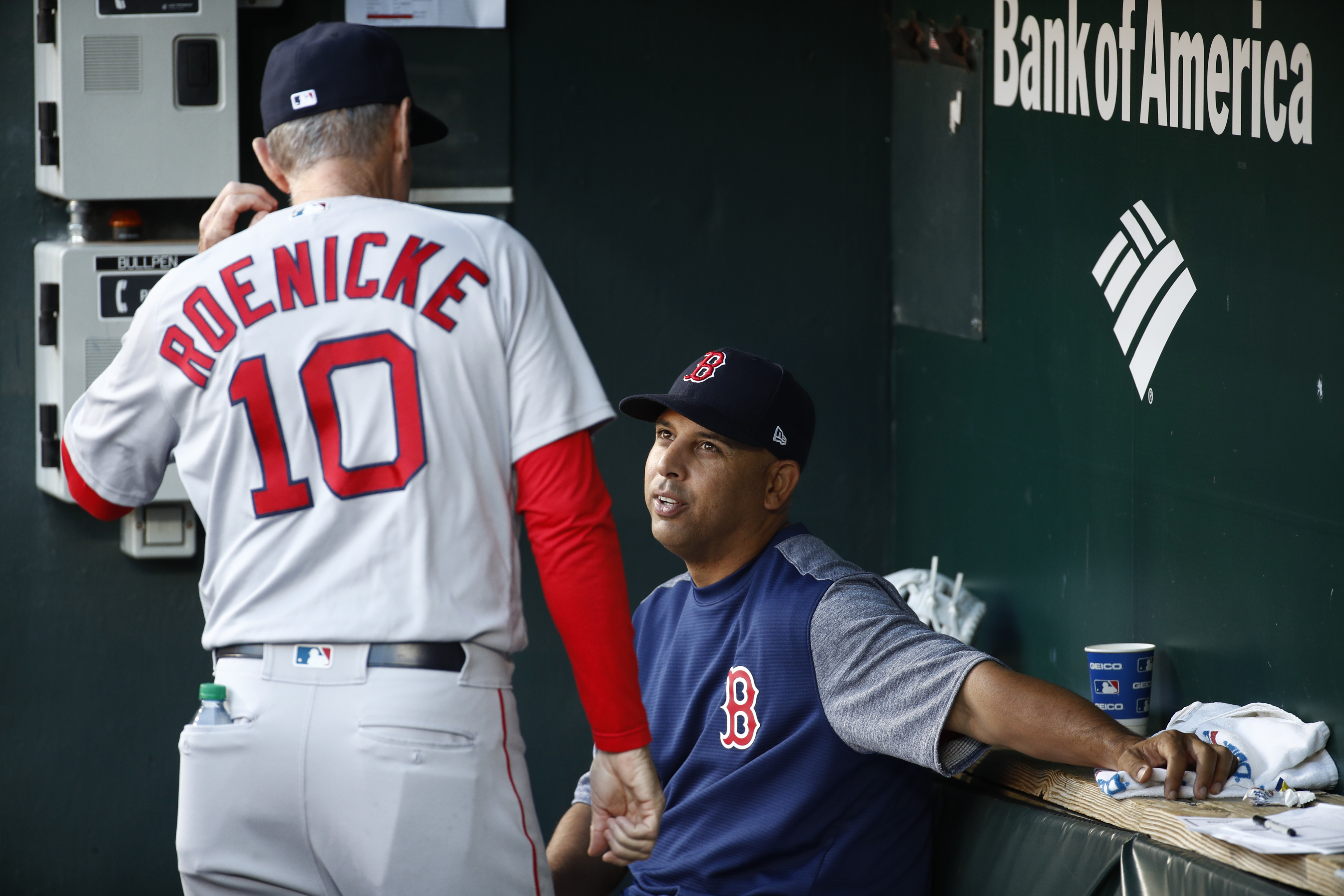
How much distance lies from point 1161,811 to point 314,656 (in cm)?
126

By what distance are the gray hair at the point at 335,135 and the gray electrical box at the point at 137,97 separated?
1850mm

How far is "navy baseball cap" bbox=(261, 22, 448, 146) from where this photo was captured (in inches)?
83.0

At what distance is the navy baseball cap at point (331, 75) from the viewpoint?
211 centimetres

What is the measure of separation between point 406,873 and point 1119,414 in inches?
77.7

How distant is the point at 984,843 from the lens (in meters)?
2.73

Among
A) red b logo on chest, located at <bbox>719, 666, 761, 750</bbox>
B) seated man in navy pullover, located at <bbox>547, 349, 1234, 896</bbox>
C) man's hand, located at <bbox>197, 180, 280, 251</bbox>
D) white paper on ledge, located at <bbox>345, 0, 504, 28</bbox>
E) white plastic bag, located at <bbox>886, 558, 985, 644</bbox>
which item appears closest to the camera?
man's hand, located at <bbox>197, 180, 280, 251</bbox>

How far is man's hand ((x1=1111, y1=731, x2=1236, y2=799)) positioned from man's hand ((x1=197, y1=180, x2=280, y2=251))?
1.48 metres

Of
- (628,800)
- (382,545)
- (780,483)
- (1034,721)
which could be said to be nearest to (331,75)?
(382,545)

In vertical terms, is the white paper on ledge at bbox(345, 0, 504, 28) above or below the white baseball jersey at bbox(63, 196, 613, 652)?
above

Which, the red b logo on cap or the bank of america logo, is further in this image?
the bank of america logo

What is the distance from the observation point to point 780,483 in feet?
9.65

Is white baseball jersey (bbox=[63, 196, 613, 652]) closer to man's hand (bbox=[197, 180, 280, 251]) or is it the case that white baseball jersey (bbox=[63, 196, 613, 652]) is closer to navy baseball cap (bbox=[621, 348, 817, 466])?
man's hand (bbox=[197, 180, 280, 251])

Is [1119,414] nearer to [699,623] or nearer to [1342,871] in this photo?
[699,623]

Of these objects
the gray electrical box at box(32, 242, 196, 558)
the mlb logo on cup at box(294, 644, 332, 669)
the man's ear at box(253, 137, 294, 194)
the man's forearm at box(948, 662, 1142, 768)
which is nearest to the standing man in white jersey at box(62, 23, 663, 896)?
the mlb logo on cup at box(294, 644, 332, 669)
